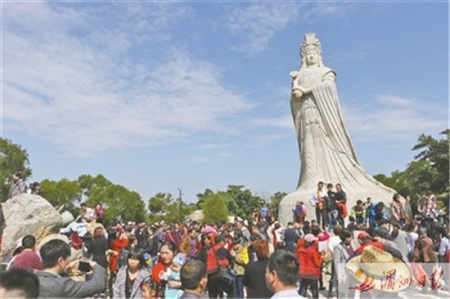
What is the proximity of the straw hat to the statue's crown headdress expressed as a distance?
42.9 feet

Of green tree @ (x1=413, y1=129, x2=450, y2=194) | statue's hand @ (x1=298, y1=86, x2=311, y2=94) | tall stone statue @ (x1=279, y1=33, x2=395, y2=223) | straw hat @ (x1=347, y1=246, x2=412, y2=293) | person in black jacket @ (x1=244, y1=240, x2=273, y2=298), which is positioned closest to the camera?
person in black jacket @ (x1=244, y1=240, x2=273, y2=298)

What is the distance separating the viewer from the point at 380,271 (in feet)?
18.2

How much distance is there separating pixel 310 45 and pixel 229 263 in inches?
515

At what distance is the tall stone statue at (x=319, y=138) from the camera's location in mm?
15633

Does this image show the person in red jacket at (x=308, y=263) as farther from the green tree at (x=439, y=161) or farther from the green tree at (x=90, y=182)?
the green tree at (x=90, y=182)

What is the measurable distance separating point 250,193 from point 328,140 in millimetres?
33767

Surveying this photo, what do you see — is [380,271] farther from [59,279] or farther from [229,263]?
[59,279]

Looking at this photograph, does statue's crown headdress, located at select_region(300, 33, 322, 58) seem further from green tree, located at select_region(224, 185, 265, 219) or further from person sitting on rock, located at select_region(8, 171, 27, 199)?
green tree, located at select_region(224, 185, 265, 219)

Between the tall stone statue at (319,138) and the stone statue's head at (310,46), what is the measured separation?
4 centimetres

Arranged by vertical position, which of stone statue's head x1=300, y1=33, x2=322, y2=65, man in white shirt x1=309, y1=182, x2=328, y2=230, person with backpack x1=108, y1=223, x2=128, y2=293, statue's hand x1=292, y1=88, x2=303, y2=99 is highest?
stone statue's head x1=300, y1=33, x2=322, y2=65

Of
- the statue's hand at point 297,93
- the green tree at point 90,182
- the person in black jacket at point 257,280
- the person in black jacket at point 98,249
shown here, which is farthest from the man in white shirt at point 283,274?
the green tree at point 90,182

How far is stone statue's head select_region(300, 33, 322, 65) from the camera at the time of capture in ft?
58.1

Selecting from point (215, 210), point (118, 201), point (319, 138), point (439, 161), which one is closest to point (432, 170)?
point (439, 161)

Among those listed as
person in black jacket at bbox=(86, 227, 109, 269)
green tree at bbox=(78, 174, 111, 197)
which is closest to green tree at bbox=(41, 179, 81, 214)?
green tree at bbox=(78, 174, 111, 197)
